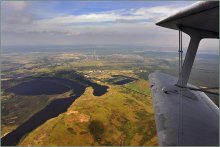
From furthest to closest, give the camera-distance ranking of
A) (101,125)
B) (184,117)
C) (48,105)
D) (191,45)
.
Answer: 1. (48,105)
2. (101,125)
3. (191,45)
4. (184,117)

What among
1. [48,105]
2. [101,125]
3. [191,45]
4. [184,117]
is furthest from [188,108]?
[48,105]

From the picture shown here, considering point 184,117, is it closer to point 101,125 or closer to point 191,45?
point 191,45

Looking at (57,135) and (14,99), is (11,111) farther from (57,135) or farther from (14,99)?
(57,135)

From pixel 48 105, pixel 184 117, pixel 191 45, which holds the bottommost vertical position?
pixel 48 105

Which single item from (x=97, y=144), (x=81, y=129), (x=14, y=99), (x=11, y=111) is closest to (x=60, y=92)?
(x=14, y=99)

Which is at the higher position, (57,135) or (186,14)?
(186,14)

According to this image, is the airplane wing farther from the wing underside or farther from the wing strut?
the wing strut

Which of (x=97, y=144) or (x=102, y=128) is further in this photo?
(x=102, y=128)
